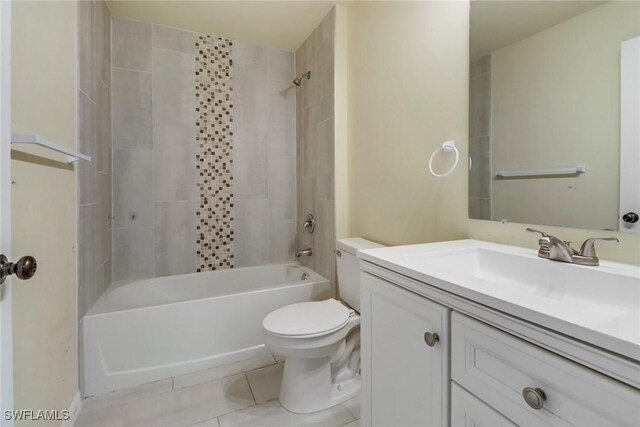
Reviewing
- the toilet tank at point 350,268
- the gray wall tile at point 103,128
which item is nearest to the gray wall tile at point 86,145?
the gray wall tile at point 103,128

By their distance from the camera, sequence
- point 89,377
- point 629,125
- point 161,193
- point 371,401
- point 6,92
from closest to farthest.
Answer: point 6,92, point 629,125, point 371,401, point 89,377, point 161,193

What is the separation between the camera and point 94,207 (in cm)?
174

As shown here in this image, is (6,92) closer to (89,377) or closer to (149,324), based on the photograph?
(149,324)

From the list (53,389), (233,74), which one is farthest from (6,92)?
(233,74)

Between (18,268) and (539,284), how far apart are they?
4.35ft

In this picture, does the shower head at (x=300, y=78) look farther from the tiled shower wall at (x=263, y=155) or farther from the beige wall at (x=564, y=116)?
the beige wall at (x=564, y=116)

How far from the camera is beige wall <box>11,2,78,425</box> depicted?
910 millimetres

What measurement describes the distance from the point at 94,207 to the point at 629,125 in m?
2.42

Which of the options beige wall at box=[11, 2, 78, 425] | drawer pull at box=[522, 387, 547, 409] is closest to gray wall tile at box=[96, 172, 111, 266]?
beige wall at box=[11, 2, 78, 425]

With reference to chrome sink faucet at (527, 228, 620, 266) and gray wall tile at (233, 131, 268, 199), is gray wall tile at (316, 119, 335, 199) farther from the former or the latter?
chrome sink faucet at (527, 228, 620, 266)

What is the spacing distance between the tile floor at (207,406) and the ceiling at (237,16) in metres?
2.46

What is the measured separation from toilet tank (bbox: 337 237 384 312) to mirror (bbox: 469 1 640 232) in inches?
26.4

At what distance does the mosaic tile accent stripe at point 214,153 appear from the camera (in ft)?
8.06

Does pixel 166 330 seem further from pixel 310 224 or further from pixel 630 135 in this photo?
pixel 630 135
